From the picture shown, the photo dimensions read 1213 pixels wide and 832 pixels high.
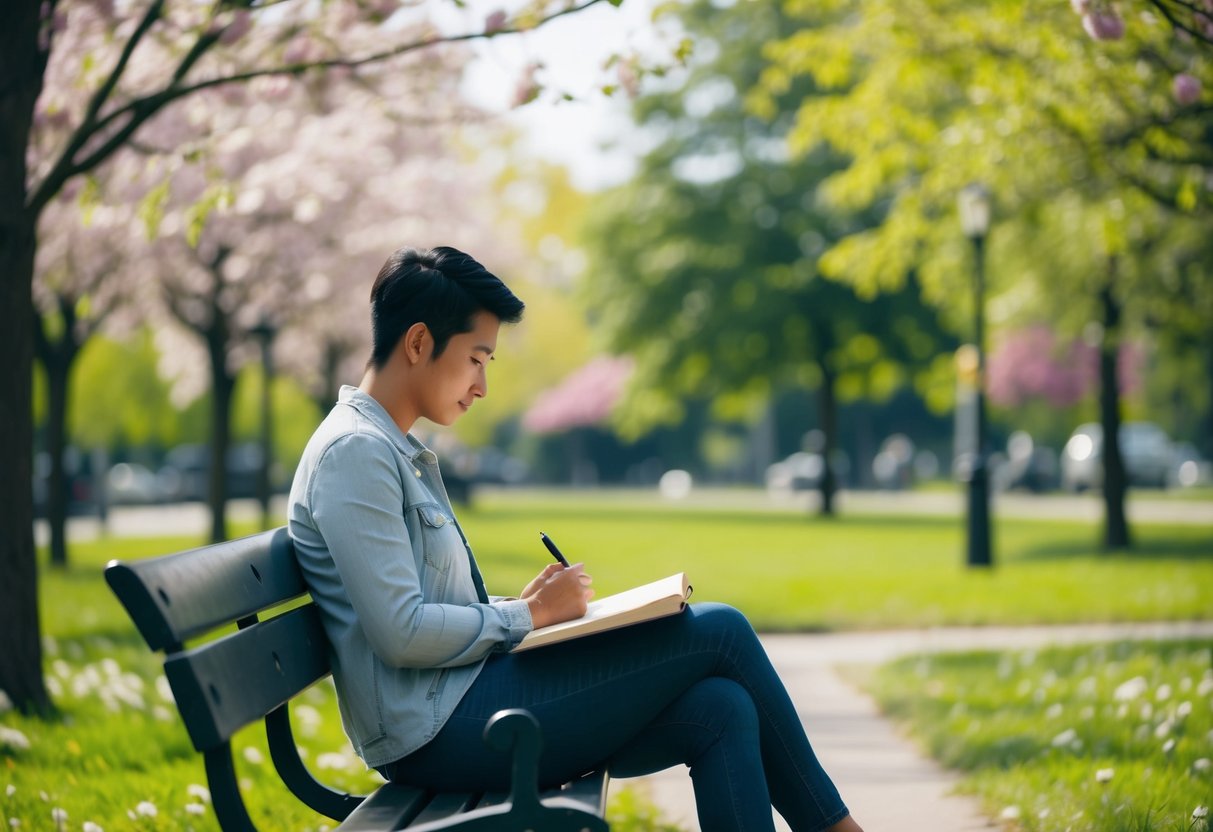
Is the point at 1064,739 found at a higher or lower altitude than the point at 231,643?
lower

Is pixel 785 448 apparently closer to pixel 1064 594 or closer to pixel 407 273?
pixel 1064 594

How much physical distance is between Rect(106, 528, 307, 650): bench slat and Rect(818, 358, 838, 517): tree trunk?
24833 millimetres

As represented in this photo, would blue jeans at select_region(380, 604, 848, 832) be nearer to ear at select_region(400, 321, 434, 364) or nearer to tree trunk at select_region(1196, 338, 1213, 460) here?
→ ear at select_region(400, 321, 434, 364)

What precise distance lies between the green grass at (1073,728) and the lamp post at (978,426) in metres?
5.85

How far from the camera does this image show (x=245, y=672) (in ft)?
8.68

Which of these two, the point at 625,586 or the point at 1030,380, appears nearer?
the point at 625,586

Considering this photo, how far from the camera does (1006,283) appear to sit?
1792 cm

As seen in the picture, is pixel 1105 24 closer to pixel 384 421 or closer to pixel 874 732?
pixel 384 421

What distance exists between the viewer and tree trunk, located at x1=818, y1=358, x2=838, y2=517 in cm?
2777

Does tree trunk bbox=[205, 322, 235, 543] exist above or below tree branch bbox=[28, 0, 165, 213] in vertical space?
below

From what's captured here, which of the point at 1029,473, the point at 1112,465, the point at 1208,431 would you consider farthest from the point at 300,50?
the point at 1208,431

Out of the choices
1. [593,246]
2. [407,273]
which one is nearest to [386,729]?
[407,273]

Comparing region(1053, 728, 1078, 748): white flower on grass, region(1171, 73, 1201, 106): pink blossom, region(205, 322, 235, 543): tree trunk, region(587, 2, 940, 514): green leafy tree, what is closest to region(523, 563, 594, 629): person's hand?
region(1053, 728, 1078, 748): white flower on grass

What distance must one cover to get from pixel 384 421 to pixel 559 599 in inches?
21.0
